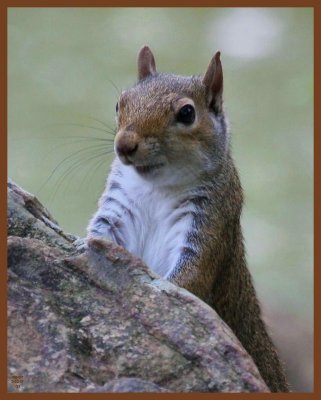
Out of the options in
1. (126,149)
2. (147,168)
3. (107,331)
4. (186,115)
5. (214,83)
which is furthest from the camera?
(214,83)

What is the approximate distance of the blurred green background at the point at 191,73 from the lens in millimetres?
9836

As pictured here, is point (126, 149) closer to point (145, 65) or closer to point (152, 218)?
point (152, 218)

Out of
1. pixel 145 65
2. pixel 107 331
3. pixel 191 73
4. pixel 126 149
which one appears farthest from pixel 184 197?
pixel 191 73

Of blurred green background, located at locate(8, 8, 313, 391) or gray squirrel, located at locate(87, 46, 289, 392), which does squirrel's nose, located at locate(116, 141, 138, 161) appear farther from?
blurred green background, located at locate(8, 8, 313, 391)

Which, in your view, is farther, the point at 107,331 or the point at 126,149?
the point at 126,149

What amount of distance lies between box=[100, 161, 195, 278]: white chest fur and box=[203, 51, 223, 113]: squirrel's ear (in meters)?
0.50

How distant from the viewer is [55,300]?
341 centimetres

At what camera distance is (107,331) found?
330 centimetres

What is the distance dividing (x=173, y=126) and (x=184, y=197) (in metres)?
0.31

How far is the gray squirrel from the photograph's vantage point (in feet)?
13.8

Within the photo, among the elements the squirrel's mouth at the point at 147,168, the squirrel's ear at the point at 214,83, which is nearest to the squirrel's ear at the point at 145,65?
the squirrel's ear at the point at 214,83

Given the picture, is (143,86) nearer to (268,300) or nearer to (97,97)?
(268,300)

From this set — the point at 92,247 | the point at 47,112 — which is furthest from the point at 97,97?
the point at 92,247

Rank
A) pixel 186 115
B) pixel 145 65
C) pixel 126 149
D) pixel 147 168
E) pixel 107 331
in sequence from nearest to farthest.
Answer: pixel 107 331, pixel 126 149, pixel 147 168, pixel 186 115, pixel 145 65
